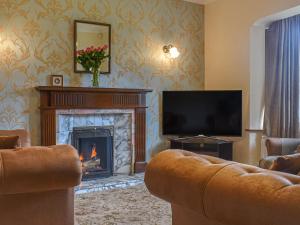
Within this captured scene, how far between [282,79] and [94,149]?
9.43 ft

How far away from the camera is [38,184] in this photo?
1.76 meters

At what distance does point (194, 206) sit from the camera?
1343 millimetres

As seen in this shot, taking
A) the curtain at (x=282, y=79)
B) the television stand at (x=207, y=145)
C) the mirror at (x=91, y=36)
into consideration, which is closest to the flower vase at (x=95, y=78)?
the mirror at (x=91, y=36)

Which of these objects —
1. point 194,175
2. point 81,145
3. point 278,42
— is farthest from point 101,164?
point 194,175

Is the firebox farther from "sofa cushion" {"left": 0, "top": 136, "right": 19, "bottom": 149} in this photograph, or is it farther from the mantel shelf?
"sofa cushion" {"left": 0, "top": 136, "right": 19, "bottom": 149}

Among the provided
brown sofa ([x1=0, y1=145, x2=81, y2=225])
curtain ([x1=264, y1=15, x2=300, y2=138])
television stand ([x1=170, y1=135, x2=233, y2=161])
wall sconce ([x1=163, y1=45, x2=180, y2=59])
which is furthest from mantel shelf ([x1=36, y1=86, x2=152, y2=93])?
brown sofa ([x1=0, y1=145, x2=81, y2=225])

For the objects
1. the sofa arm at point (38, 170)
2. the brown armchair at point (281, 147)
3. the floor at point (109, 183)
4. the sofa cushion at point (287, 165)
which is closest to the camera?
the sofa cushion at point (287, 165)

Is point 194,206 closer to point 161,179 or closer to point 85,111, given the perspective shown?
point 161,179

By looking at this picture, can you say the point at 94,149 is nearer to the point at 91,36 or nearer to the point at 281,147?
the point at 91,36

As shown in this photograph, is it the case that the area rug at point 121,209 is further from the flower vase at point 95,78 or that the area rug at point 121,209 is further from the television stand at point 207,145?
the flower vase at point 95,78

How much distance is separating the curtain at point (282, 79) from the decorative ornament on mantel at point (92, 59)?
2479 millimetres

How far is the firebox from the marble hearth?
2.7 inches

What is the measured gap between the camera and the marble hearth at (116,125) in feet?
14.8

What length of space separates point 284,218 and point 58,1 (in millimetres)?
4247
